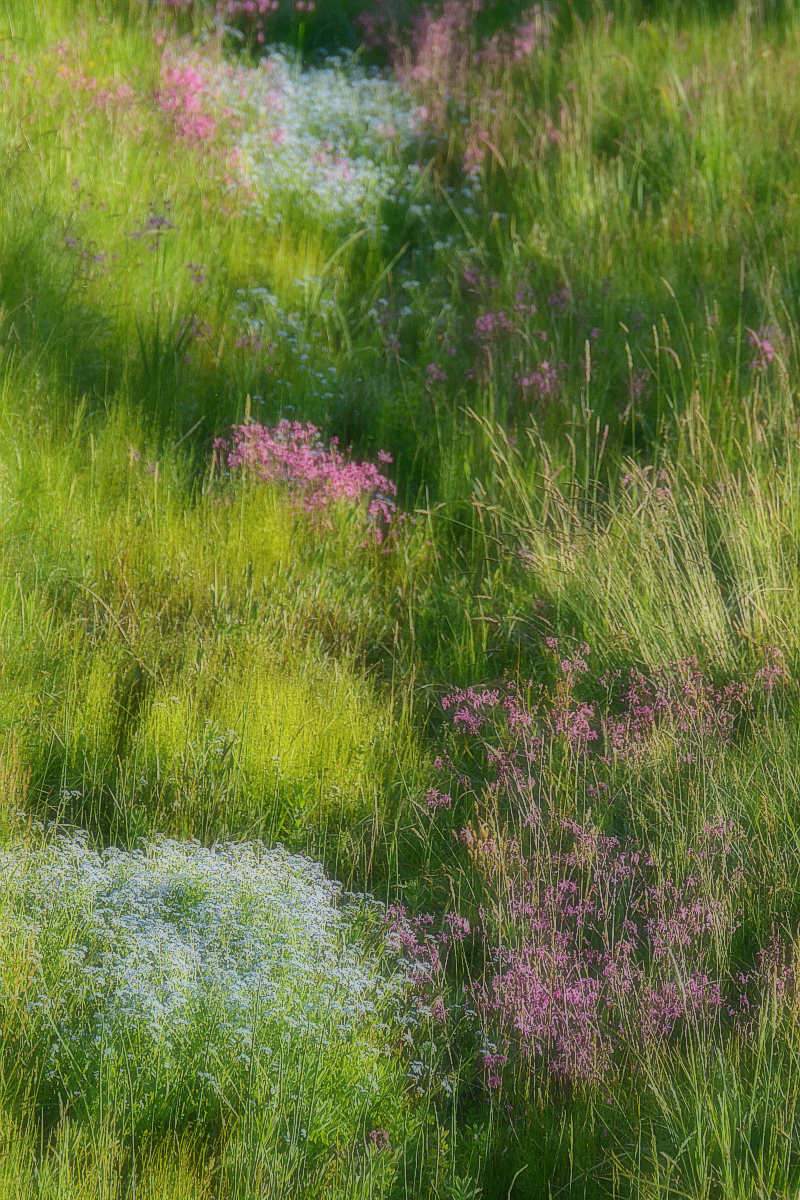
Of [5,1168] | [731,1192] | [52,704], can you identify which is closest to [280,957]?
[5,1168]

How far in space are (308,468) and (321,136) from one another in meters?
3.68

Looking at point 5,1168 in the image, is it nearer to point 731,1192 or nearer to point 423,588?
point 731,1192

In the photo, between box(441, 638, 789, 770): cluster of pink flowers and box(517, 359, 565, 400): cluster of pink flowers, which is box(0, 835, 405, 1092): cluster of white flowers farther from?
box(517, 359, 565, 400): cluster of pink flowers

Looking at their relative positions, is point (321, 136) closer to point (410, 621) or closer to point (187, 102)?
point (187, 102)

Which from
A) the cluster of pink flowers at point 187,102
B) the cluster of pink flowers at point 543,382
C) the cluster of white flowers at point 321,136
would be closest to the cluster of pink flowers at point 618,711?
the cluster of pink flowers at point 543,382

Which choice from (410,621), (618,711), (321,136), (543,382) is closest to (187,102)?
(321,136)

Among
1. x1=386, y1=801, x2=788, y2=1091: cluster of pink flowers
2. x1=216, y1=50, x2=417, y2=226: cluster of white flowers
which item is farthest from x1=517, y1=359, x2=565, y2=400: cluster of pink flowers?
x1=386, y1=801, x2=788, y2=1091: cluster of pink flowers

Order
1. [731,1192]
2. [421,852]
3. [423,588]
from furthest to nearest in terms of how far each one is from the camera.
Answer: [423,588] → [421,852] → [731,1192]

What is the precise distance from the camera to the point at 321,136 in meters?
7.70

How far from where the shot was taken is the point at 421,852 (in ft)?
11.7

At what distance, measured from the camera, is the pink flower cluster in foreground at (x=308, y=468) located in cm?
481

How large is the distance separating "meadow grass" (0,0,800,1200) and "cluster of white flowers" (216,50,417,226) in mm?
41

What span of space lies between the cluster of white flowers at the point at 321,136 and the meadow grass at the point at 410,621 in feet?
0.13

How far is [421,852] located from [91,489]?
1925 millimetres
